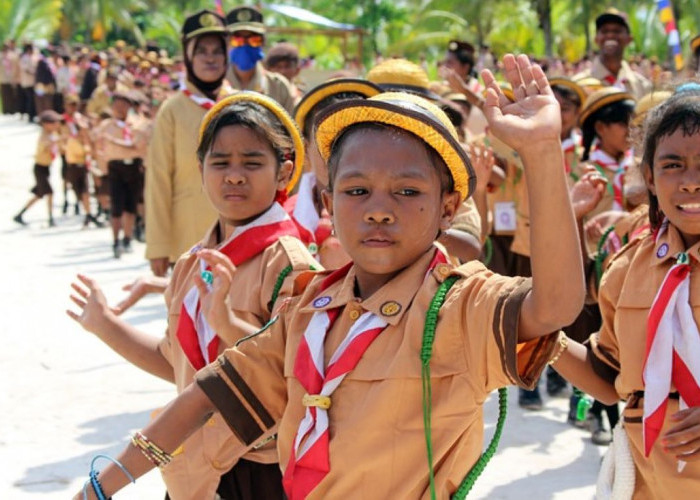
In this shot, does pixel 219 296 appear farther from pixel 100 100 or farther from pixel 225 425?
pixel 100 100

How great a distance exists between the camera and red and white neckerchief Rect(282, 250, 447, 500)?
226 cm

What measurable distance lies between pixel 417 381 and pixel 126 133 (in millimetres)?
12112

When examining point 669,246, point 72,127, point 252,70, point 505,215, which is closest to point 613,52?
point 505,215

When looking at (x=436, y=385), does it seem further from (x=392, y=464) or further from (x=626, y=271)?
(x=626, y=271)

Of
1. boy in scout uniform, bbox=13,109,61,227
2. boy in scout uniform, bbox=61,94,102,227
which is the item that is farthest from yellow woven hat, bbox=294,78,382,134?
boy in scout uniform, bbox=13,109,61,227

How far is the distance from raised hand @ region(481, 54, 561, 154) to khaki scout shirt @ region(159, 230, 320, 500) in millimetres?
1181

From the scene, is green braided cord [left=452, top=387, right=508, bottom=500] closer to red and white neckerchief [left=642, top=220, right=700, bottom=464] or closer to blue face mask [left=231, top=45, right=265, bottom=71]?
red and white neckerchief [left=642, top=220, right=700, bottom=464]

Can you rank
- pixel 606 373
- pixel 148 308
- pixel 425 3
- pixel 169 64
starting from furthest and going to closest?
pixel 425 3 < pixel 169 64 < pixel 148 308 < pixel 606 373

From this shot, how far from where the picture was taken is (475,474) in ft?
7.46

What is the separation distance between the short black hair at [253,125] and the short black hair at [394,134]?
0.95 m

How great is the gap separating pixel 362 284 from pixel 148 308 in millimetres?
8207

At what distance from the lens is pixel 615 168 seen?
5957 mm

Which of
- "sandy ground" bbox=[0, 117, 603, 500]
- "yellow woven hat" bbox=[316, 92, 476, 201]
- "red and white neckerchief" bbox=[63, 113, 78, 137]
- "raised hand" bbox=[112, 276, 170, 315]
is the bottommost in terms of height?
"sandy ground" bbox=[0, 117, 603, 500]

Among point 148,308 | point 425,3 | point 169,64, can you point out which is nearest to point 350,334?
point 148,308
